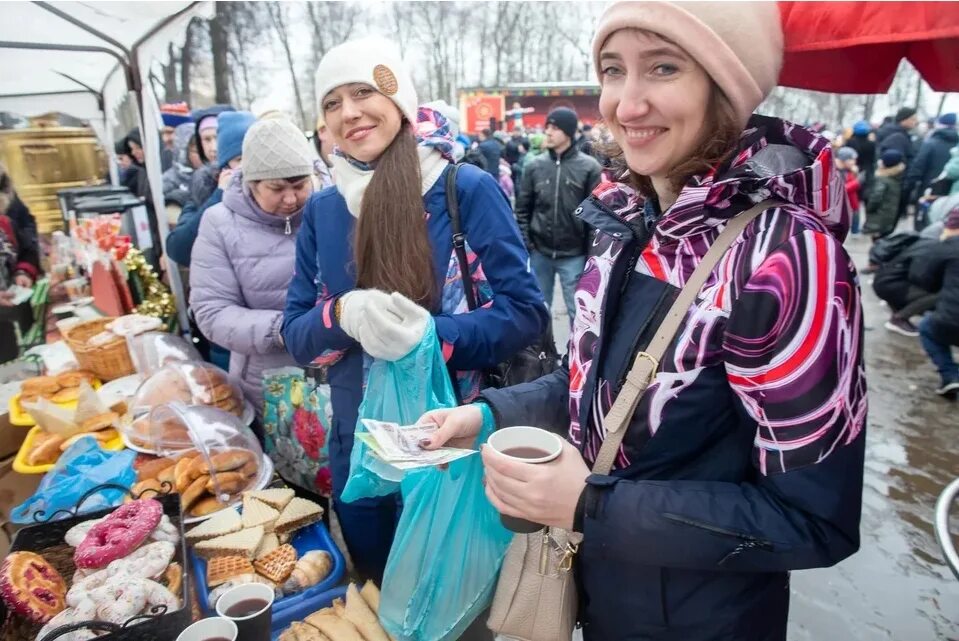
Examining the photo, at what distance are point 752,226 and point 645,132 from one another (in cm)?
29

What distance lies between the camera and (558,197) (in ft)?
19.2

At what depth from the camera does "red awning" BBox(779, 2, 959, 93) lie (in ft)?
3.47

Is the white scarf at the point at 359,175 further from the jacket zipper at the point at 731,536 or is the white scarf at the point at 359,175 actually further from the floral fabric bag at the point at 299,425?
the jacket zipper at the point at 731,536

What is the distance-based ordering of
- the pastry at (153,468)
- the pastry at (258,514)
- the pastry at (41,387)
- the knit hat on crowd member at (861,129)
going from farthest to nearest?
the knit hat on crowd member at (861,129) → the pastry at (41,387) → the pastry at (153,468) → the pastry at (258,514)

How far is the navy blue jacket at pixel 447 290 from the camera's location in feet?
6.66

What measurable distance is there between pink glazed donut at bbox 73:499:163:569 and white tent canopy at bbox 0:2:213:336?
116 inches

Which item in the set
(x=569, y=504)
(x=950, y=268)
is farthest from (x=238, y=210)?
(x=950, y=268)

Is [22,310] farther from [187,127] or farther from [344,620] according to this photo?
[344,620]

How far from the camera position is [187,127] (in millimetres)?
6578

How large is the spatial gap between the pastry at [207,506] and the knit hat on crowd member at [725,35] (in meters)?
2.24

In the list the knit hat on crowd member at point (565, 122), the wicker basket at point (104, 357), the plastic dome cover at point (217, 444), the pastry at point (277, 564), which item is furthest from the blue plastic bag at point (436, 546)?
the knit hat on crowd member at point (565, 122)

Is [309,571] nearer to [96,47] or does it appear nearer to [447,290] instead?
[447,290]

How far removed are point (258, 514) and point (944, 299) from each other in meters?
5.10

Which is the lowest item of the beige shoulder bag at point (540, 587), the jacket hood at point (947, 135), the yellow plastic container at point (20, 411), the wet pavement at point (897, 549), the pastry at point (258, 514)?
the wet pavement at point (897, 549)
